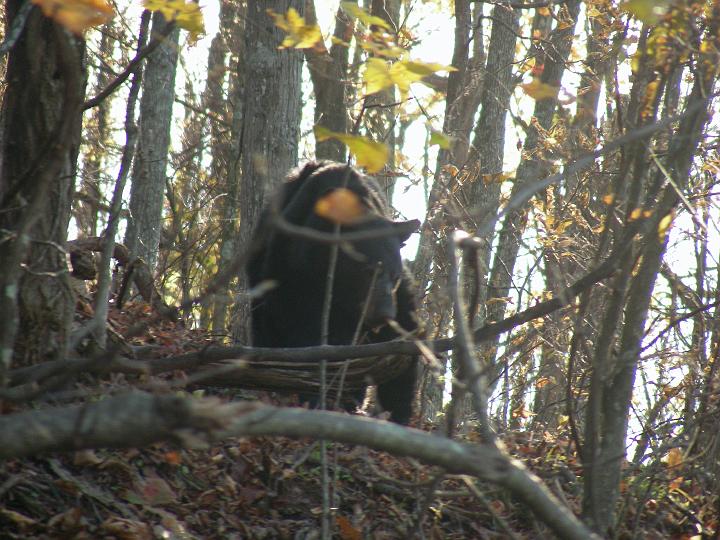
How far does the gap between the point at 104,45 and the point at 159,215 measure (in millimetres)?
3784

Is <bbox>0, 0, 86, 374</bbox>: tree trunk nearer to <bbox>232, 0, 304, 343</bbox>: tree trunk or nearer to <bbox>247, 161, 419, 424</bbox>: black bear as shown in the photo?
<bbox>247, 161, 419, 424</bbox>: black bear

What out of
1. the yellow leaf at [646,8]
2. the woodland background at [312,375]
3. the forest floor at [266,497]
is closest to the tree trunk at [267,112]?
the woodland background at [312,375]

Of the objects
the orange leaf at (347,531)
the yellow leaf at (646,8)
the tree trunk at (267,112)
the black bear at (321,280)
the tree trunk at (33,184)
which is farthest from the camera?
the tree trunk at (267,112)

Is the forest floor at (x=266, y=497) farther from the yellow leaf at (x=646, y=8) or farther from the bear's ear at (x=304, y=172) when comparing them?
the bear's ear at (x=304, y=172)

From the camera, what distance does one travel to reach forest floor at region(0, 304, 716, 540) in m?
3.37

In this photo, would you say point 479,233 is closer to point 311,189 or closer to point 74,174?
point 74,174

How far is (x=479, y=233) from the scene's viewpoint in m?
2.58

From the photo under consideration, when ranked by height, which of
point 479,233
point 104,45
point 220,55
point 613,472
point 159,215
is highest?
point 220,55

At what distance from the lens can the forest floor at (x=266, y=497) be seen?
11.1ft

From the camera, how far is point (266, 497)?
13.6ft

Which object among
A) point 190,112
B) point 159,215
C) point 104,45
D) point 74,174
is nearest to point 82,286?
point 74,174

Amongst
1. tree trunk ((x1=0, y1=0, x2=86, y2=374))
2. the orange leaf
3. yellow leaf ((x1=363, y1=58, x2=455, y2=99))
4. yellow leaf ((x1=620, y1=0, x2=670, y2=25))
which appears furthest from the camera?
the orange leaf

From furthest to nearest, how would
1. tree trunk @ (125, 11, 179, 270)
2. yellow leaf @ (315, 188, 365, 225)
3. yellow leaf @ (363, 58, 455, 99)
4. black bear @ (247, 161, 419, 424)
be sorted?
tree trunk @ (125, 11, 179, 270) < black bear @ (247, 161, 419, 424) < yellow leaf @ (363, 58, 455, 99) < yellow leaf @ (315, 188, 365, 225)

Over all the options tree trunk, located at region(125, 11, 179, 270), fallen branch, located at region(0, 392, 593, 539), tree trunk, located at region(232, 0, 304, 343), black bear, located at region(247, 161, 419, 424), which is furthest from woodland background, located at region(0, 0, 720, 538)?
tree trunk, located at region(125, 11, 179, 270)
